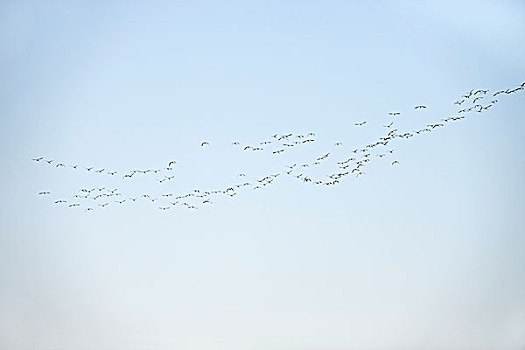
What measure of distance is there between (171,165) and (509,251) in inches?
103

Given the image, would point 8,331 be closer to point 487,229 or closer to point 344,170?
point 344,170

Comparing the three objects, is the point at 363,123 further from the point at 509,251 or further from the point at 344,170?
the point at 509,251

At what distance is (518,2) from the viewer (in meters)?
7.79

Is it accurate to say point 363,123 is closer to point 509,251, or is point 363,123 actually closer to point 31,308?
point 509,251

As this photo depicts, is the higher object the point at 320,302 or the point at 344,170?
the point at 344,170

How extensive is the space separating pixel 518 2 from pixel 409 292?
2330 millimetres

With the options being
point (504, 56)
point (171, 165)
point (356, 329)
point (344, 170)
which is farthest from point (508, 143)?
point (171, 165)

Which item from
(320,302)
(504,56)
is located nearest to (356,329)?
(320,302)

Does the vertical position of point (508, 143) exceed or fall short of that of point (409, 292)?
it exceeds it

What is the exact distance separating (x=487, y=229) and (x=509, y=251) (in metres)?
0.23

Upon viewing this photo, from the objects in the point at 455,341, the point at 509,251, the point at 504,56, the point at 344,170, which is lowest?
the point at 455,341

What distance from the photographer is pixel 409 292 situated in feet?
25.4

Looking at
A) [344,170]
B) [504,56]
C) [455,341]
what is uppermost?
[504,56]

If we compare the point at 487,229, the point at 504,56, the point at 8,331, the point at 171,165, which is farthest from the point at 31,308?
the point at 504,56
